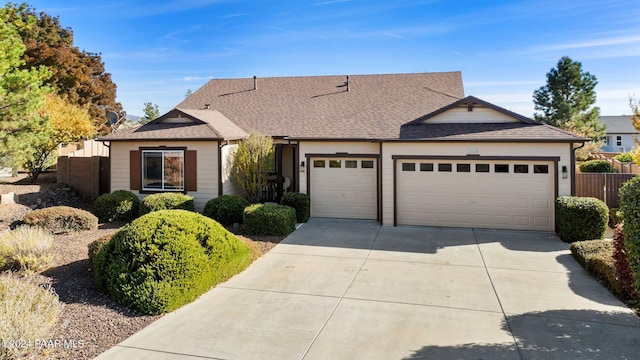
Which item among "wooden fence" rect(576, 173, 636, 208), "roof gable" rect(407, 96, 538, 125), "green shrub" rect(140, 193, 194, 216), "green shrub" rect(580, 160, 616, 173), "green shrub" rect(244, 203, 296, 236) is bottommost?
"green shrub" rect(244, 203, 296, 236)

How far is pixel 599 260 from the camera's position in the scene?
7.83 meters

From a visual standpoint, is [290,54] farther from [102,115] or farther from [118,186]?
[102,115]

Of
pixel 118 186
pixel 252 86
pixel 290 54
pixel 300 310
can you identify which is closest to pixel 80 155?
pixel 118 186

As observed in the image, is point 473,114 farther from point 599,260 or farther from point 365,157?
point 599,260

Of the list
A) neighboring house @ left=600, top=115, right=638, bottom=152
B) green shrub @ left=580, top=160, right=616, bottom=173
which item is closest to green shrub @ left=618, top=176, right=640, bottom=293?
green shrub @ left=580, top=160, right=616, bottom=173

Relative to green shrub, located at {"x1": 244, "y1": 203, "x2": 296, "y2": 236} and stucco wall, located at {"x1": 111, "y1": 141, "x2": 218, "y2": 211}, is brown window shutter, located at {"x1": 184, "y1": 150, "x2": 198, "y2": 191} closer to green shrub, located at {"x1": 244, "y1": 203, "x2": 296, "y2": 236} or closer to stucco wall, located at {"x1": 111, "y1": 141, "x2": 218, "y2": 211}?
stucco wall, located at {"x1": 111, "y1": 141, "x2": 218, "y2": 211}

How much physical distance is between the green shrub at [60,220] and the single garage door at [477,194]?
972 cm

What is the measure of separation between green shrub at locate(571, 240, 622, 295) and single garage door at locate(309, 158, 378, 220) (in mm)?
6168

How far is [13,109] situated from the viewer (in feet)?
38.6

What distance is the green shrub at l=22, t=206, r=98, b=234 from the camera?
11367 millimetres

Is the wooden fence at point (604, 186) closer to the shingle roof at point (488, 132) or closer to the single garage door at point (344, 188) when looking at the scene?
the shingle roof at point (488, 132)

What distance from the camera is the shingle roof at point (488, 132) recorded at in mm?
11719

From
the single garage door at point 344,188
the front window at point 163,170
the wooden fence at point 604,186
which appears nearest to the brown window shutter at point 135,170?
the front window at point 163,170

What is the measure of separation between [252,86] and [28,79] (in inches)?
417
